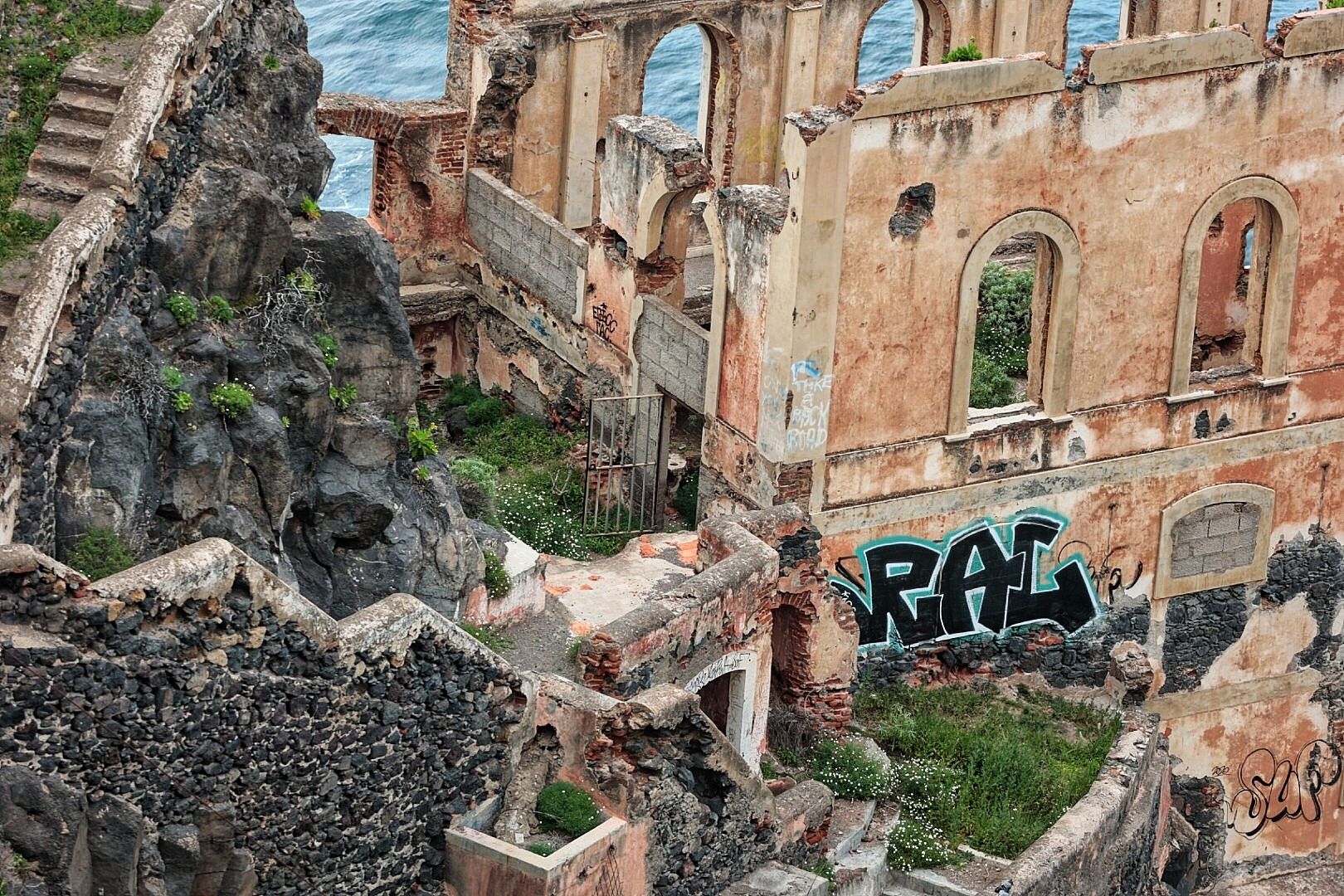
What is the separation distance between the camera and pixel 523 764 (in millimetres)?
22438

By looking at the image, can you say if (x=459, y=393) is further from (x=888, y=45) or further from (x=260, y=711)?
(x=888, y=45)

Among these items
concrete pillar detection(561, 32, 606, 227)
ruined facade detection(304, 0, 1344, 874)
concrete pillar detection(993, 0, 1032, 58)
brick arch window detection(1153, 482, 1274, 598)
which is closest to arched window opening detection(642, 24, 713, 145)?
concrete pillar detection(993, 0, 1032, 58)

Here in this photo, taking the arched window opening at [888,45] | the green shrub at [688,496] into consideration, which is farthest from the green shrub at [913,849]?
the arched window opening at [888,45]

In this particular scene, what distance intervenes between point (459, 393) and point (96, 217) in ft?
40.6

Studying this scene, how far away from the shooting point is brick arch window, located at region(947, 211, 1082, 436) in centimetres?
2925

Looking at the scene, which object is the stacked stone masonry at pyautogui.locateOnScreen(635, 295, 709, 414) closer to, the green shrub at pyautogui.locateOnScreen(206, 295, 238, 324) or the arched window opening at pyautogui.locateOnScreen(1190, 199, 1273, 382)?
the arched window opening at pyautogui.locateOnScreen(1190, 199, 1273, 382)

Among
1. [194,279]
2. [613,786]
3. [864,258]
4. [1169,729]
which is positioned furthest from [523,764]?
[1169,729]

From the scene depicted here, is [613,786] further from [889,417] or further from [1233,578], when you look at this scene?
[1233,578]

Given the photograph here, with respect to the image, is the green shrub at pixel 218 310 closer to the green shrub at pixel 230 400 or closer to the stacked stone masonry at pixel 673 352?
the green shrub at pixel 230 400

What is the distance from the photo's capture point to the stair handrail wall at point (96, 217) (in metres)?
19.6

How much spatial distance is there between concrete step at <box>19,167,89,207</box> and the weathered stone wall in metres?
4.09

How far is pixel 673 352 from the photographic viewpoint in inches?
1185

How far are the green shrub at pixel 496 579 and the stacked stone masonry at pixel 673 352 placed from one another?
4986mm

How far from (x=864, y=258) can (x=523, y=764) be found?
821cm
